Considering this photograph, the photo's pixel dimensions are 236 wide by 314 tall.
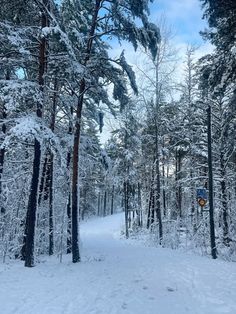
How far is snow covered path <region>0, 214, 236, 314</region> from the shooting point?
7007 millimetres

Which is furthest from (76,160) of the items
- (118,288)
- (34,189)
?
(118,288)

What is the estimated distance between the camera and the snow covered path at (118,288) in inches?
276

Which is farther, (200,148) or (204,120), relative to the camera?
(200,148)

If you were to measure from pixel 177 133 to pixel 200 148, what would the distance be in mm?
2294

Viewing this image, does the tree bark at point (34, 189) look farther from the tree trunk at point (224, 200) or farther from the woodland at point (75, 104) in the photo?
the tree trunk at point (224, 200)

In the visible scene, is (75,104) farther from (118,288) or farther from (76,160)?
(118,288)

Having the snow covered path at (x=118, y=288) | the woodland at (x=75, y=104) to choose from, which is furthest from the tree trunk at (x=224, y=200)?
the snow covered path at (x=118, y=288)

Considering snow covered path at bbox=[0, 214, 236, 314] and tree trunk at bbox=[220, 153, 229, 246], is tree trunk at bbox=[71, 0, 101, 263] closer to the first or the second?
snow covered path at bbox=[0, 214, 236, 314]

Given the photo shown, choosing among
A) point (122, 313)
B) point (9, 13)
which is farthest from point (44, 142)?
point (122, 313)

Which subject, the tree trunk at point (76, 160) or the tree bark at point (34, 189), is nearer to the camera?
the tree bark at point (34, 189)

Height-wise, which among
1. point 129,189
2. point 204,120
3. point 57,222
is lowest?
point 57,222

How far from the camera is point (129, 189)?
106ft

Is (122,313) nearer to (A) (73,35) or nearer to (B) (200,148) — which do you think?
(A) (73,35)

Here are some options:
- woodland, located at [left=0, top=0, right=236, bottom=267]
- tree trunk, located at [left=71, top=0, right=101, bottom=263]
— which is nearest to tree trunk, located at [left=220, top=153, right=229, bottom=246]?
woodland, located at [left=0, top=0, right=236, bottom=267]
